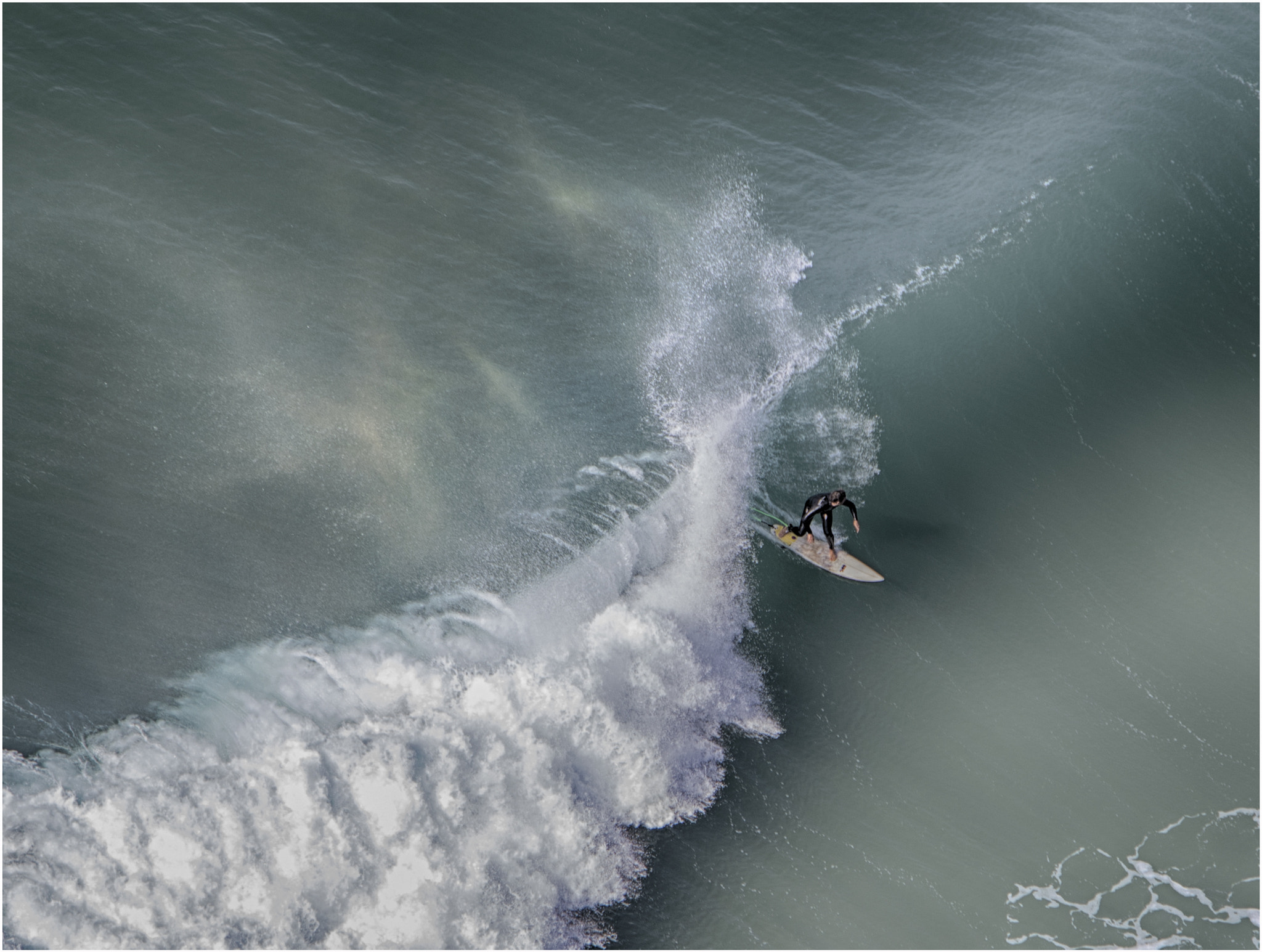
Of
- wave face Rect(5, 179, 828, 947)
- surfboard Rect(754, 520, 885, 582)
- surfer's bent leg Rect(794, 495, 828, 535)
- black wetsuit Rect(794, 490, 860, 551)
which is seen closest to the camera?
wave face Rect(5, 179, 828, 947)

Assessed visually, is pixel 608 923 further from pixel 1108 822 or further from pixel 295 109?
pixel 295 109

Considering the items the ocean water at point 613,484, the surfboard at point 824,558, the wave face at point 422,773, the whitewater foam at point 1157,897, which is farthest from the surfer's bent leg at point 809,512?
the whitewater foam at point 1157,897

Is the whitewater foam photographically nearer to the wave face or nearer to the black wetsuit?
the wave face

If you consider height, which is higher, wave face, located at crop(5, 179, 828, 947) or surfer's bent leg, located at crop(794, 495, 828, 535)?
surfer's bent leg, located at crop(794, 495, 828, 535)

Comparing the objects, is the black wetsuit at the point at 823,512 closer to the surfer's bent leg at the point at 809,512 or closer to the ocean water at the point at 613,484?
the surfer's bent leg at the point at 809,512

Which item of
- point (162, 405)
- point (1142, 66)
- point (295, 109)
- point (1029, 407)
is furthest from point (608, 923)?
point (1142, 66)

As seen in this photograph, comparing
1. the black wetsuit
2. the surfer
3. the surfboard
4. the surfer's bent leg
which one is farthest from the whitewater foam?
the surfer's bent leg
